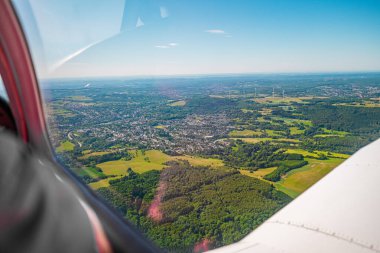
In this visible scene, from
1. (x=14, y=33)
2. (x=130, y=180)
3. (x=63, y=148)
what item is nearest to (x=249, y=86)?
(x=130, y=180)

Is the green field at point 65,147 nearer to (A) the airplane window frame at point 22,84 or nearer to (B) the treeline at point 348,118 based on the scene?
(A) the airplane window frame at point 22,84

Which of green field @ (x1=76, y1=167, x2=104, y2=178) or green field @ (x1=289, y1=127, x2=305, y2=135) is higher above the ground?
green field @ (x1=76, y1=167, x2=104, y2=178)

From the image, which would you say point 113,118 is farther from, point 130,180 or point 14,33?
point 14,33

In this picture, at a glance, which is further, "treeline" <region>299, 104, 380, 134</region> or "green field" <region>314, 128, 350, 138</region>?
"green field" <region>314, 128, 350, 138</region>

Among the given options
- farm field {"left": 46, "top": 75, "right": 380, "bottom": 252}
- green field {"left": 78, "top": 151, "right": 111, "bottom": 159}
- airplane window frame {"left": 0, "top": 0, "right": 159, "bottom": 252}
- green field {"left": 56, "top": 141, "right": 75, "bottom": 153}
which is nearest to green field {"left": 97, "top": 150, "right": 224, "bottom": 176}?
farm field {"left": 46, "top": 75, "right": 380, "bottom": 252}

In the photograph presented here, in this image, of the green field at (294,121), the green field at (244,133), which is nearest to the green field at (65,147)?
the green field at (244,133)

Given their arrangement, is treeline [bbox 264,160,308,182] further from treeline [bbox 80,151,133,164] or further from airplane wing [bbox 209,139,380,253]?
airplane wing [bbox 209,139,380,253]

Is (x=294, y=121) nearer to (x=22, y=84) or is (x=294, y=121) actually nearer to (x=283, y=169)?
(x=283, y=169)
